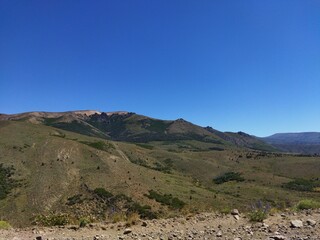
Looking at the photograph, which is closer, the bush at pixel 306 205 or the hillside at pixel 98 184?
the bush at pixel 306 205

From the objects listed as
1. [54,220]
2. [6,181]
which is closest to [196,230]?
[54,220]

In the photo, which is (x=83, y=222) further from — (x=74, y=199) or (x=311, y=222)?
(x=74, y=199)

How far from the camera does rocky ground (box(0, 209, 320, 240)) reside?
11123 millimetres

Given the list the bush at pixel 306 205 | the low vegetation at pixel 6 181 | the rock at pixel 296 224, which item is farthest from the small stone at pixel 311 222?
the low vegetation at pixel 6 181

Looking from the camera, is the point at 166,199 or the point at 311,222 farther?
the point at 166,199

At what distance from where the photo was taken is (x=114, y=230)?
12.6 metres

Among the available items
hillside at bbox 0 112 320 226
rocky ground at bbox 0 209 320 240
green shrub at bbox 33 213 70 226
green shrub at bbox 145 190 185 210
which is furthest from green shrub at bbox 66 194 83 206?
rocky ground at bbox 0 209 320 240

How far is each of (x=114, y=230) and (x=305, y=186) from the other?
107005 mm

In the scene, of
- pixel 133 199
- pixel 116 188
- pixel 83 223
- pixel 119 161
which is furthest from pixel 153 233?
pixel 119 161

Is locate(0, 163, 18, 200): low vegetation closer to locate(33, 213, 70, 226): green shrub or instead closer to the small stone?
locate(33, 213, 70, 226): green shrub

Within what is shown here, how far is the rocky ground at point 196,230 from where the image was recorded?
11.1 metres

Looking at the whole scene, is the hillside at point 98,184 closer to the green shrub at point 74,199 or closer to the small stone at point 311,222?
the green shrub at point 74,199

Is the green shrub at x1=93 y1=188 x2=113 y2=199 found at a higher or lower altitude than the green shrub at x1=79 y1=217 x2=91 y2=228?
lower

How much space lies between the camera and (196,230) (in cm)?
1212
